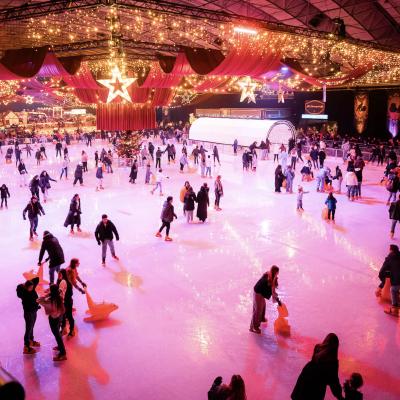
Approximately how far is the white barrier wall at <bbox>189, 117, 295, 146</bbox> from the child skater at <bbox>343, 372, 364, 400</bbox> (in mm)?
24020

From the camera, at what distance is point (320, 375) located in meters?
3.85

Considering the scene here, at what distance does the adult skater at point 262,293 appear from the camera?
568 cm

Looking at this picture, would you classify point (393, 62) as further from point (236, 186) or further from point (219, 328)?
point (219, 328)

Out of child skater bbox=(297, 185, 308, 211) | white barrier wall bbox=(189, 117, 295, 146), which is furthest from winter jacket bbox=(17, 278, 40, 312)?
white barrier wall bbox=(189, 117, 295, 146)

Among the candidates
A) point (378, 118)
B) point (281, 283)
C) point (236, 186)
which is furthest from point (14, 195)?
point (378, 118)

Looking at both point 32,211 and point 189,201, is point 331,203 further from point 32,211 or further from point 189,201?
point 32,211

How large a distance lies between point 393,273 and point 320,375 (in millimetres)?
3061

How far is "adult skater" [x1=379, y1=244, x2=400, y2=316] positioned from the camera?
20.4 feet

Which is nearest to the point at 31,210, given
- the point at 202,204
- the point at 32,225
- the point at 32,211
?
the point at 32,211

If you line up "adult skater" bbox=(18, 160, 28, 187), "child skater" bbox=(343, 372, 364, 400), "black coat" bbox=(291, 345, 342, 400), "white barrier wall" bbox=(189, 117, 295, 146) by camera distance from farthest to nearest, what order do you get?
"white barrier wall" bbox=(189, 117, 295, 146), "adult skater" bbox=(18, 160, 28, 187), "black coat" bbox=(291, 345, 342, 400), "child skater" bbox=(343, 372, 364, 400)

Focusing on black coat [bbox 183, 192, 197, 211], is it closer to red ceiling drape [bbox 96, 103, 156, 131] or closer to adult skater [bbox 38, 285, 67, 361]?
adult skater [bbox 38, 285, 67, 361]

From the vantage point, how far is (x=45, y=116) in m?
48.5

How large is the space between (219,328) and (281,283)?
6.36 feet

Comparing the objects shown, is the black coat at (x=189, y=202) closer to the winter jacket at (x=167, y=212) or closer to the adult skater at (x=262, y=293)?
the winter jacket at (x=167, y=212)
